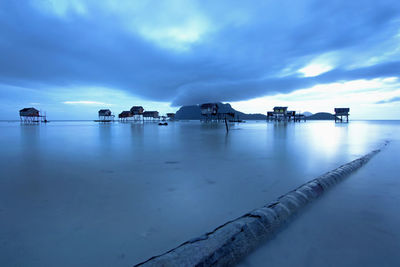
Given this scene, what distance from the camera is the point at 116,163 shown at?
673cm

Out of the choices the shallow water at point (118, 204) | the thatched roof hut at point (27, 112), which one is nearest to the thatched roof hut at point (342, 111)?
the shallow water at point (118, 204)

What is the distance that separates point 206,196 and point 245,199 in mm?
786

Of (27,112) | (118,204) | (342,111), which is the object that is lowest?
(118,204)

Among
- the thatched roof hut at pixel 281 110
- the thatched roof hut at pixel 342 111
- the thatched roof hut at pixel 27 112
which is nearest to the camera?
the thatched roof hut at pixel 342 111

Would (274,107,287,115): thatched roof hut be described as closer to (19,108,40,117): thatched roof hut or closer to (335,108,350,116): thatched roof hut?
(335,108,350,116): thatched roof hut

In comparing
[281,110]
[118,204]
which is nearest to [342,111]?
[281,110]

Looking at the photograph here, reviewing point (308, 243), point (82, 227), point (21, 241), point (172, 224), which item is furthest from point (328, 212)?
point (21, 241)

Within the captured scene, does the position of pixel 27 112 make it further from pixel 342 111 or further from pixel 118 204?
pixel 342 111

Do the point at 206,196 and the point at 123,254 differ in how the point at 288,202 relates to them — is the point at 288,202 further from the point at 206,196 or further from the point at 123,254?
the point at 123,254

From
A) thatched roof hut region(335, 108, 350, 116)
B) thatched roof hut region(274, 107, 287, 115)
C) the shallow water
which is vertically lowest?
the shallow water

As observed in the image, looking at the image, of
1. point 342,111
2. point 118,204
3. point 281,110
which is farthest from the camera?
point 281,110

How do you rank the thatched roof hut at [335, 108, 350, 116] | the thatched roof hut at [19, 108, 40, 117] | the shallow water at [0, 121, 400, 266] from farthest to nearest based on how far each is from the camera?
the thatched roof hut at [19, 108, 40, 117], the thatched roof hut at [335, 108, 350, 116], the shallow water at [0, 121, 400, 266]

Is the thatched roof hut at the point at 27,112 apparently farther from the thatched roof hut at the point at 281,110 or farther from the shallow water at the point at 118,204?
the thatched roof hut at the point at 281,110

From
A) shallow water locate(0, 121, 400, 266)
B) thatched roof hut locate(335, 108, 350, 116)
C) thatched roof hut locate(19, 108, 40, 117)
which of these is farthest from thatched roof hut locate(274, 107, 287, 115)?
thatched roof hut locate(19, 108, 40, 117)
